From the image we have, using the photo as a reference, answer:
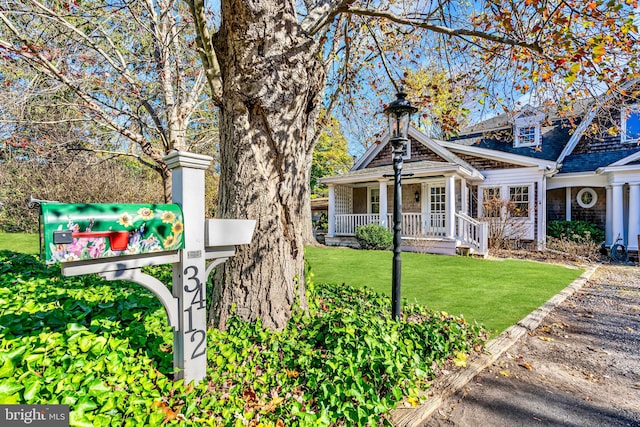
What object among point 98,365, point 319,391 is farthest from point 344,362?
point 98,365

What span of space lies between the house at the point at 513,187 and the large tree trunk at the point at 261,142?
9211mm

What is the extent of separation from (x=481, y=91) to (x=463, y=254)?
6689 millimetres

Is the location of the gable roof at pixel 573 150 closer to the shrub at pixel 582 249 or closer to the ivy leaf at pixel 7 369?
the shrub at pixel 582 249

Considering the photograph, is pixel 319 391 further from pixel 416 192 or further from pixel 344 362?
pixel 416 192

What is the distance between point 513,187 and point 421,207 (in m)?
3.77

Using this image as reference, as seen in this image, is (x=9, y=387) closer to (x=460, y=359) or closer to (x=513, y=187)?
(x=460, y=359)

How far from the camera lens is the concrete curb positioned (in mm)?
2346

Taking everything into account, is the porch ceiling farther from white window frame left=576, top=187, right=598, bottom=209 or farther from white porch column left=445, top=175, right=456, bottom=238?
white window frame left=576, top=187, right=598, bottom=209

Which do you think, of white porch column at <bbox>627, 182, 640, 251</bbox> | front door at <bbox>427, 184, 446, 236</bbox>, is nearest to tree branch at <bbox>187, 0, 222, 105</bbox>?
front door at <bbox>427, 184, 446, 236</bbox>

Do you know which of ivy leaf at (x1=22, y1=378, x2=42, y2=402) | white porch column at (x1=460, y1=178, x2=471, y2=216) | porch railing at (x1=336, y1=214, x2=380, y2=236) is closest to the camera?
ivy leaf at (x1=22, y1=378, x2=42, y2=402)

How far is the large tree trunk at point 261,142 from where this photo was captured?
2928 millimetres

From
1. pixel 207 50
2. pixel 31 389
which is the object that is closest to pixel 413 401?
pixel 31 389

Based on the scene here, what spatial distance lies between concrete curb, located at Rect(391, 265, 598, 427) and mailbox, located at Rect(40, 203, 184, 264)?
2063 mm

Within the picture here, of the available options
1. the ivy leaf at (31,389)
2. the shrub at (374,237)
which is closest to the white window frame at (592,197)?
the shrub at (374,237)
